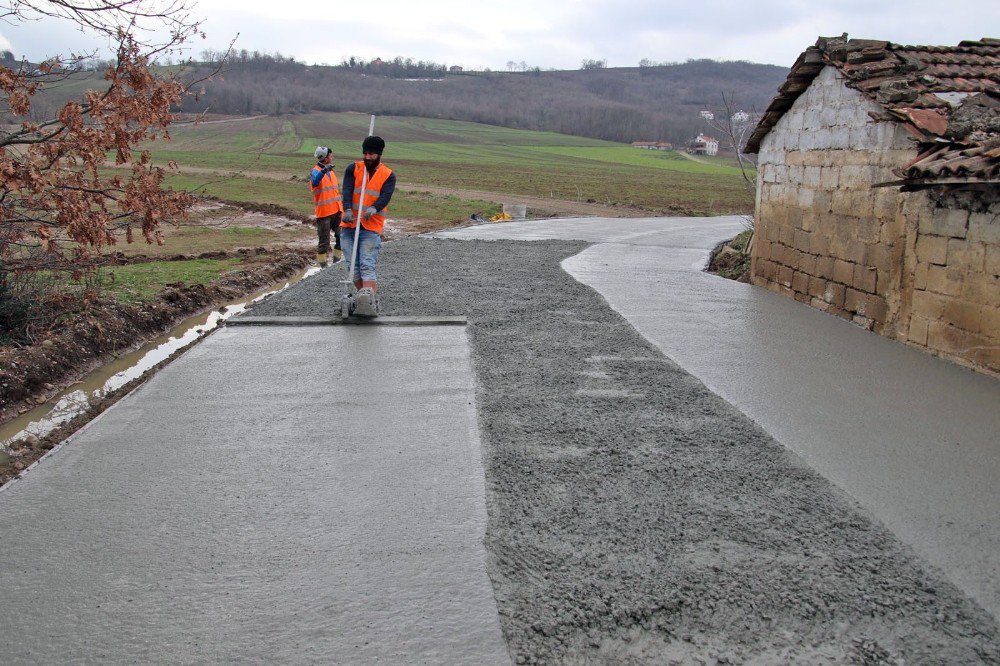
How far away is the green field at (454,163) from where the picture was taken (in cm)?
3581

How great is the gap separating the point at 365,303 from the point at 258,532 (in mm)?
5095

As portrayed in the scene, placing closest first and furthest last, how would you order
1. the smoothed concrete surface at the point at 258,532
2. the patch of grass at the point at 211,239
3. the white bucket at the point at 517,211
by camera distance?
the smoothed concrete surface at the point at 258,532
the patch of grass at the point at 211,239
the white bucket at the point at 517,211

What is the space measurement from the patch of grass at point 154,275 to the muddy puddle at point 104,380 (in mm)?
873

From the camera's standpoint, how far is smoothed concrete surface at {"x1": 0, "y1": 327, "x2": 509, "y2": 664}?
324cm

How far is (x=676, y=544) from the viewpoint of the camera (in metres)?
3.99

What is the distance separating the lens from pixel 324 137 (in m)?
71.7

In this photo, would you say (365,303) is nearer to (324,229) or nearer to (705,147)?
(324,229)

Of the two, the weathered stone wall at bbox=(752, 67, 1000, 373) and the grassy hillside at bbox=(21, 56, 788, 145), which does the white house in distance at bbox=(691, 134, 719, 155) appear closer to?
the grassy hillside at bbox=(21, 56, 788, 145)

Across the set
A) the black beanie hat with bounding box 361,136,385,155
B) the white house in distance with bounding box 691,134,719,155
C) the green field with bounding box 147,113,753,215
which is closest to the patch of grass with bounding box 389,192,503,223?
the green field with bounding box 147,113,753,215

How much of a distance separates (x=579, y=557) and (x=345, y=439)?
218 centimetres

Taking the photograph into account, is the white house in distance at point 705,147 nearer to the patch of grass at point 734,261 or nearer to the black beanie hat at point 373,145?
the patch of grass at point 734,261

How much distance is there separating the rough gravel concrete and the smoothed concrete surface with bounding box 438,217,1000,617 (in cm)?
25

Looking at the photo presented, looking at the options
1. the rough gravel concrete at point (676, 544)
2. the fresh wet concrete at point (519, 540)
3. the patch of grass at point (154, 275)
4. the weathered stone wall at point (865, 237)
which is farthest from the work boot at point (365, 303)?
the weathered stone wall at point (865, 237)

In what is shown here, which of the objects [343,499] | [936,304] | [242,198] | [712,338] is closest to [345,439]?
[343,499]
